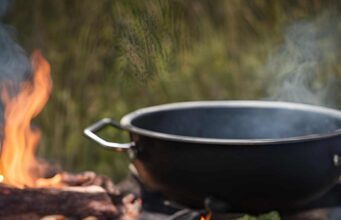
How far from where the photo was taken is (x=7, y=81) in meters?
3.34

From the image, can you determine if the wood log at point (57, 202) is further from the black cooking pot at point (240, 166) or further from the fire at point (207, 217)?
the fire at point (207, 217)

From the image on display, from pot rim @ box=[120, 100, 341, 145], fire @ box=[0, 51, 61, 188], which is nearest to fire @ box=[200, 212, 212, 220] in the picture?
pot rim @ box=[120, 100, 341, 145]

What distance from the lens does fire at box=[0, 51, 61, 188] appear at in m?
2.44

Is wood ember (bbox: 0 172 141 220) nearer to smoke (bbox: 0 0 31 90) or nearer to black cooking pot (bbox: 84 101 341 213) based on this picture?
black cooking pot (bbox: 84 101 341 213)

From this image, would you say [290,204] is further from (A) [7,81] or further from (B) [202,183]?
(A) [7,81]

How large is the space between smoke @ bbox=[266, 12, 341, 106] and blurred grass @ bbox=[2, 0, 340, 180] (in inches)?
2.7

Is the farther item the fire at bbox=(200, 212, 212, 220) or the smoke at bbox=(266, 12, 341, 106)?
the smoke at bbox=(266, 12, 341, 106)

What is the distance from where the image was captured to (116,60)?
3232 mm

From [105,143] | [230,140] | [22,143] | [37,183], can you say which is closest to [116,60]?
[22,143]

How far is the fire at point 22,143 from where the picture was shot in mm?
2439

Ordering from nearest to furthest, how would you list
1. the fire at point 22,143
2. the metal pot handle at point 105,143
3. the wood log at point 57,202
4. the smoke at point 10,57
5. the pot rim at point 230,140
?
the pot rim at point 230,140
the wood log at point 57,202
the metal pot handle at point 105,143
the fire at point 22,143
the smoke at point 10,57

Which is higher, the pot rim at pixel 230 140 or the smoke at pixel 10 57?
the smoke at pixel 10 57

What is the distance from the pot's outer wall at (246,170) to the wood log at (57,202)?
24 cm

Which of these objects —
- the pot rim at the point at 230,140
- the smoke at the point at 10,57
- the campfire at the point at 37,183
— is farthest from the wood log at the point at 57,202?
the smoke at the point at 10,57
